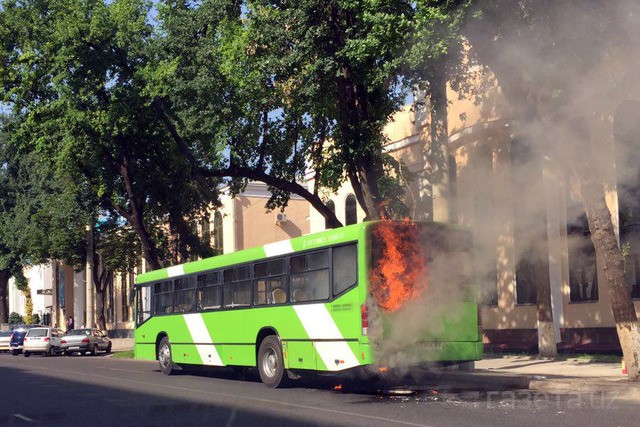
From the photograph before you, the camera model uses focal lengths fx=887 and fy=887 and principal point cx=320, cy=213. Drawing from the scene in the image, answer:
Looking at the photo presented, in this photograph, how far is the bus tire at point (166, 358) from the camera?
68.9ft

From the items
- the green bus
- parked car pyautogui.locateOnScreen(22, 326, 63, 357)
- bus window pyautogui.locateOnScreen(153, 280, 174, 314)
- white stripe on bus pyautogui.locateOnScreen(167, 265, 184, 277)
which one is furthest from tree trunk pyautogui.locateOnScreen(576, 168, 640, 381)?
parked car pyautogui.locateOnScreen(22, 326, 63, 357)

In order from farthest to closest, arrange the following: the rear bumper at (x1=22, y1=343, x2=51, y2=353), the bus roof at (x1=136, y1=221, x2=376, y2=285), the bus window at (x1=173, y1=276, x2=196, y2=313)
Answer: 1. the rear bumper at (x1=22, y1=343, x2=51, y2=353)
2. the bus window at (x1=173, y1=276, x2=196, y2=313)
3. the bus roof at (x1=136, y1=221, x2=376, y2=285)

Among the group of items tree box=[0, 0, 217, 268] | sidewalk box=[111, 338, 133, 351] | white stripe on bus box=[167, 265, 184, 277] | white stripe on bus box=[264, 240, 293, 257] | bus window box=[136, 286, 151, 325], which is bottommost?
sidewalk box=[111, 338, 133, 351]

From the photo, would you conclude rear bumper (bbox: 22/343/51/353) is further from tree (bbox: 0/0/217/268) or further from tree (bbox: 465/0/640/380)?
tree (bbox: 465/0/640/380)

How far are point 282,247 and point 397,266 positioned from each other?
270 cm

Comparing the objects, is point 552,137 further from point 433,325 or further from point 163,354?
point 163,354

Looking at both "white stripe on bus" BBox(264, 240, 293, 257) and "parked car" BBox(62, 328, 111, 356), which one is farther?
"parked car" BBox(62, 328, 111, 356)

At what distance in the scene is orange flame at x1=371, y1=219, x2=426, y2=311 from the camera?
13.9m

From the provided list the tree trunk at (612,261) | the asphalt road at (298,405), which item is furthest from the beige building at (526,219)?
the asphalt road at (298,405)

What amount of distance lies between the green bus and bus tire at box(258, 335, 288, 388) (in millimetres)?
18

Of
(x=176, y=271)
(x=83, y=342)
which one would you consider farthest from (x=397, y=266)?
(x=83, y=342)

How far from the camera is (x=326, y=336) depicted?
1452 centimetres

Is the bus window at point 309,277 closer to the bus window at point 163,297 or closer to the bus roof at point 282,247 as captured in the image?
the bus roof at point 282,247

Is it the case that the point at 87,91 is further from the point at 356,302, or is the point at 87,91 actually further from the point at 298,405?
the point at 298,405
